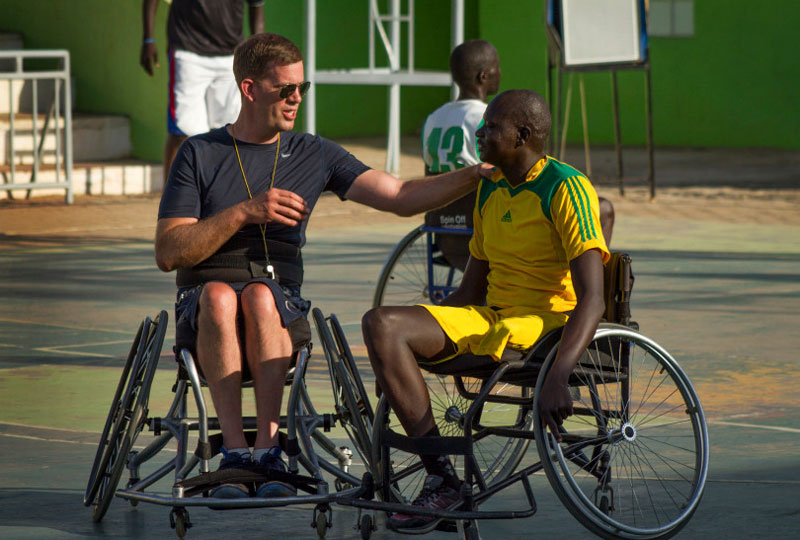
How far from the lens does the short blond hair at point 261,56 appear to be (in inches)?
202

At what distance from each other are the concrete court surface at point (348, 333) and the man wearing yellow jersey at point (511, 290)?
0.48 m

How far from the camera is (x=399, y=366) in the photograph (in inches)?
180

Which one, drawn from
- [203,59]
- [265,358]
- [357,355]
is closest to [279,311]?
[265,358]

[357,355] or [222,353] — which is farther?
[357,355]

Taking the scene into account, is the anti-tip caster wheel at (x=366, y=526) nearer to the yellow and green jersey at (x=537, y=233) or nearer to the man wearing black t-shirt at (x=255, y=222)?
the man wearing black t-shirt at (x=255, y=222)

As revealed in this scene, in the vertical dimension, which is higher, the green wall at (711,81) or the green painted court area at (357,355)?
the green wall at (711,81)

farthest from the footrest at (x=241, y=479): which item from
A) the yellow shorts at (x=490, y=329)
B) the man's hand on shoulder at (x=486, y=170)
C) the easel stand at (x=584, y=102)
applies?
the easel stand at (x=584, y=102)

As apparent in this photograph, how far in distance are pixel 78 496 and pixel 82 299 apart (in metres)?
4.42

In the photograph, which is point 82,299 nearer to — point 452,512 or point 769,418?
point 769,418

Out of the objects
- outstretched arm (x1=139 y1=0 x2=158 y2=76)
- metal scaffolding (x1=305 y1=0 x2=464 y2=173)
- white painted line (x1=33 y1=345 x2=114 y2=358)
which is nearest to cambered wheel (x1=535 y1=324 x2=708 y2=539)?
white painted line (x1=33 y1=345 x2=114 y2=358)

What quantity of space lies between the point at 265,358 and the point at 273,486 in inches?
14.9

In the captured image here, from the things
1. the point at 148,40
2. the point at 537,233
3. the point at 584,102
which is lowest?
the point at 537,233

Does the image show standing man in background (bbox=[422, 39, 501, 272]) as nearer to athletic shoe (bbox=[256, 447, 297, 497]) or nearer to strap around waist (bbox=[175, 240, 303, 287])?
strap around waist (bbox=[175, 240, 303, 287])

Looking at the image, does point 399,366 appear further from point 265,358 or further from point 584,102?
point 584,102
